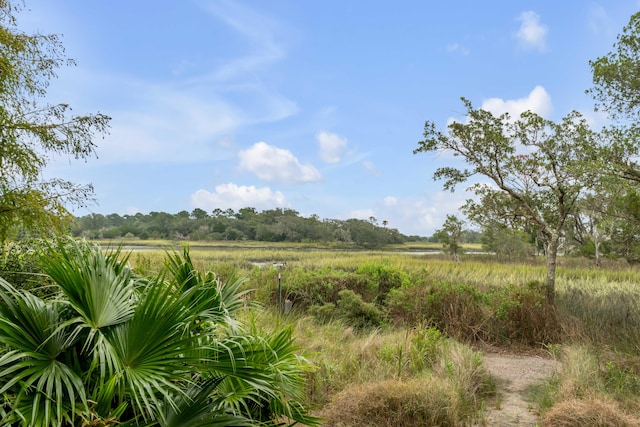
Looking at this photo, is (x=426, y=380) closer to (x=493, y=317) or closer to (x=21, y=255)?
(x=493, y=317)

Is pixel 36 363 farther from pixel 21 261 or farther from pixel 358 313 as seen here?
pixel 358 313

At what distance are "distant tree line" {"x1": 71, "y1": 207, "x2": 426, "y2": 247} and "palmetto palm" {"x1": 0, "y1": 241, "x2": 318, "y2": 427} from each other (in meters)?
25.2

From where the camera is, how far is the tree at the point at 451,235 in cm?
2952

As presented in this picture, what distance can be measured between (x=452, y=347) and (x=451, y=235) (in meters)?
25.5

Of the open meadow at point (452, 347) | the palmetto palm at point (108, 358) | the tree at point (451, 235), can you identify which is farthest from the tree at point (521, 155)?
the tree at point (451, 235)

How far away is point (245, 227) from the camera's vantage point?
46.8m

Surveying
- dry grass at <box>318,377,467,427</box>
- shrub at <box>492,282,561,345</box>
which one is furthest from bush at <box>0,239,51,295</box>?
shrub at <box>492,282,561,345</box>

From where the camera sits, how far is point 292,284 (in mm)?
11867

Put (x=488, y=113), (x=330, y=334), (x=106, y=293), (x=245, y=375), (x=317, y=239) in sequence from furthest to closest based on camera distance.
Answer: (x=317, y=239), (x=488, y=113), (x=330, y=334), (x=245, y=375), (x=106, y=293)

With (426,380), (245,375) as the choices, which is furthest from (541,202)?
(245,375)

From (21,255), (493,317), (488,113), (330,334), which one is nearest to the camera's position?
(21,255)

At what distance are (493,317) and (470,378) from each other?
3755mm

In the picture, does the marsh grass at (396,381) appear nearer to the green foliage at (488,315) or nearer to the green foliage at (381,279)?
the green foliage at (488,315)

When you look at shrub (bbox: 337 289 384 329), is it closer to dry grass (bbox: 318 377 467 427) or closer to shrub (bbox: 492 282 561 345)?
shrub (bbox: 492 282 561 345)
